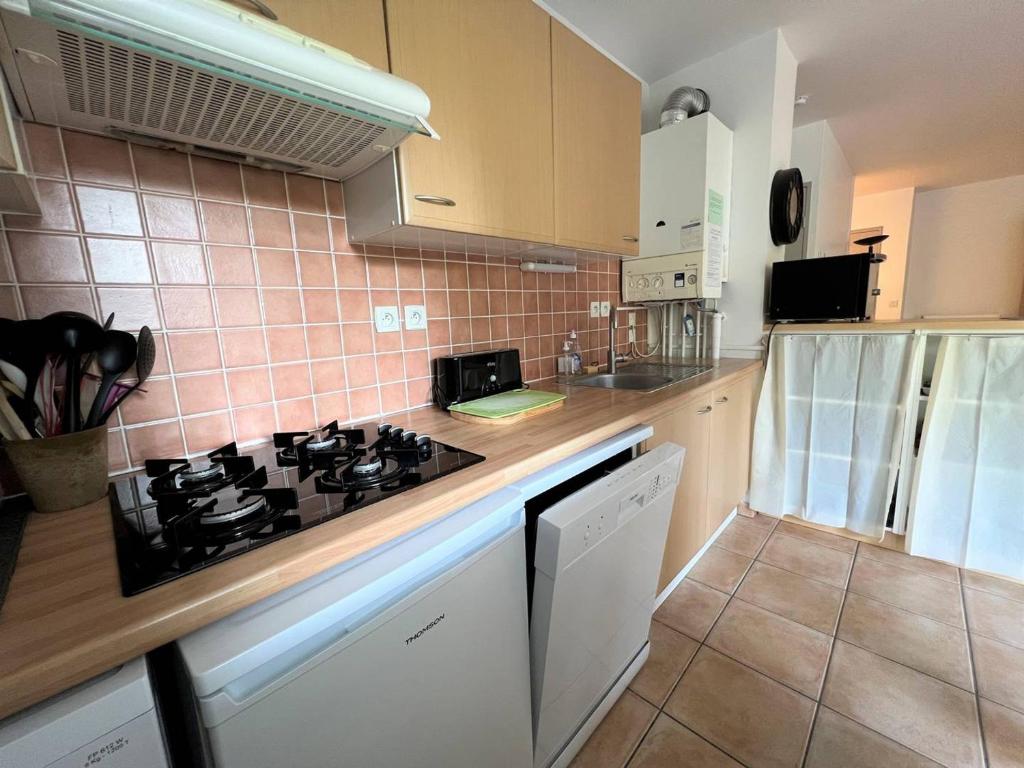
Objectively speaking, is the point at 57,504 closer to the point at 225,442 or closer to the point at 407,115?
the point at 225,442

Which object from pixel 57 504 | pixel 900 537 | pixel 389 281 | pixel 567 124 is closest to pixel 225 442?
pixel 57 504

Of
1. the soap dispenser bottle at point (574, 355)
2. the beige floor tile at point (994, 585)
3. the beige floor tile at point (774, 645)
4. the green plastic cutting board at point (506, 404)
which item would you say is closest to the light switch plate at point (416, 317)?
the green plastic cutting board at point (506, 404)

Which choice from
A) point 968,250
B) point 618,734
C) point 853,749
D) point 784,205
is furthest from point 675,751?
point 968,250

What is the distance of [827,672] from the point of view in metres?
1.28

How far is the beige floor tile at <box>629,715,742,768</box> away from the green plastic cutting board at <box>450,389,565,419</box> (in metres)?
0.96

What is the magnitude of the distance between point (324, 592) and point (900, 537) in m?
2.47

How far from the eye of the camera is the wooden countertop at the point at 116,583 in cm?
39

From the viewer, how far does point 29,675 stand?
36cm

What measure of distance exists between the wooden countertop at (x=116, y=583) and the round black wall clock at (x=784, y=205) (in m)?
1.97

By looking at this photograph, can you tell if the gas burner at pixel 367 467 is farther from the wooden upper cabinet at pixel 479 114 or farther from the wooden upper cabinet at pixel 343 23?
the wooden upper cabinet at pixel 343 23

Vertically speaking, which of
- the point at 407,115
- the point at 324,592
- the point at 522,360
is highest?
the point at 407,115

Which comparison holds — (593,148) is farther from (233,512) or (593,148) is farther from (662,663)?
(662,663)

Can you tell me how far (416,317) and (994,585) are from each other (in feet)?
8.21

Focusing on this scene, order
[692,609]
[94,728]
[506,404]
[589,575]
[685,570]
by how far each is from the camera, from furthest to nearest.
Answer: [685,570] < [692,609] < [506,404] < [589,575] < [94,728]
